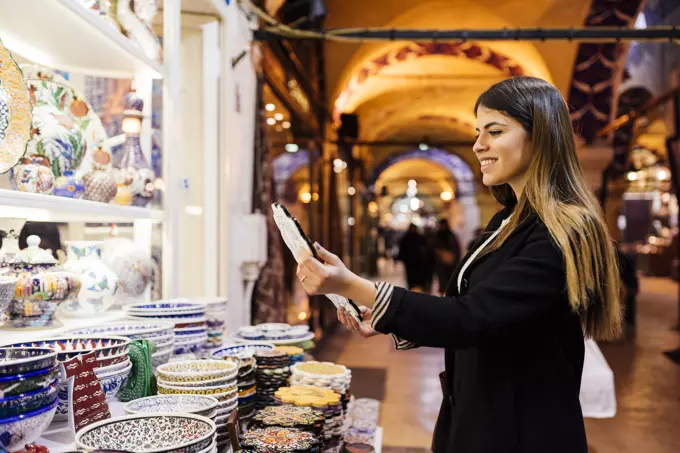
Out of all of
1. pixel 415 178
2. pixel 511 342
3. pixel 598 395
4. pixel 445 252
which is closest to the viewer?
pixel 511 342

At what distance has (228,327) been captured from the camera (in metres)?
3.71

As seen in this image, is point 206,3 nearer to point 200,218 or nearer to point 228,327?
point 200,218

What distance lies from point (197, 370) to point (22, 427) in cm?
69

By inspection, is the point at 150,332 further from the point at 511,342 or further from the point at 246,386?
the point at 511,342

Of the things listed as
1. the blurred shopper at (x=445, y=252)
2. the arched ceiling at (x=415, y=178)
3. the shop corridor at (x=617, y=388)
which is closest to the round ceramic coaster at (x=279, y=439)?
the shop corridor at (x=617, y=388)

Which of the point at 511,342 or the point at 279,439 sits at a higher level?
the point at 511,342

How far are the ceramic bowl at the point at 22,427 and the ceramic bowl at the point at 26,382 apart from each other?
41mm

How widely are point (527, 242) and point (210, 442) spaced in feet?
2.53

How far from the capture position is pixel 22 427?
1.13 meters

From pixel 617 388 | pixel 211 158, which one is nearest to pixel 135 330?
pixel 211 158

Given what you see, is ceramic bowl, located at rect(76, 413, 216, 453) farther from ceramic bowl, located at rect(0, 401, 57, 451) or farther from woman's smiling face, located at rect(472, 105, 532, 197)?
woman's smiling face, located at rect(472, 105, 532, 197)

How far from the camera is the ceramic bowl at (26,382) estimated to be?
3.60 feet

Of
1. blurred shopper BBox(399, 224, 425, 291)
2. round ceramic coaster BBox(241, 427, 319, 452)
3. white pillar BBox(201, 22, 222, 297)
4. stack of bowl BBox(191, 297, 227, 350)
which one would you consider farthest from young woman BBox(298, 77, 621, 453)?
blurred shopper BBox(399, 224, 425, 291)

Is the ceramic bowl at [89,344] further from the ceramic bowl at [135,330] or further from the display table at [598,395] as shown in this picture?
the display table at [598,395]
